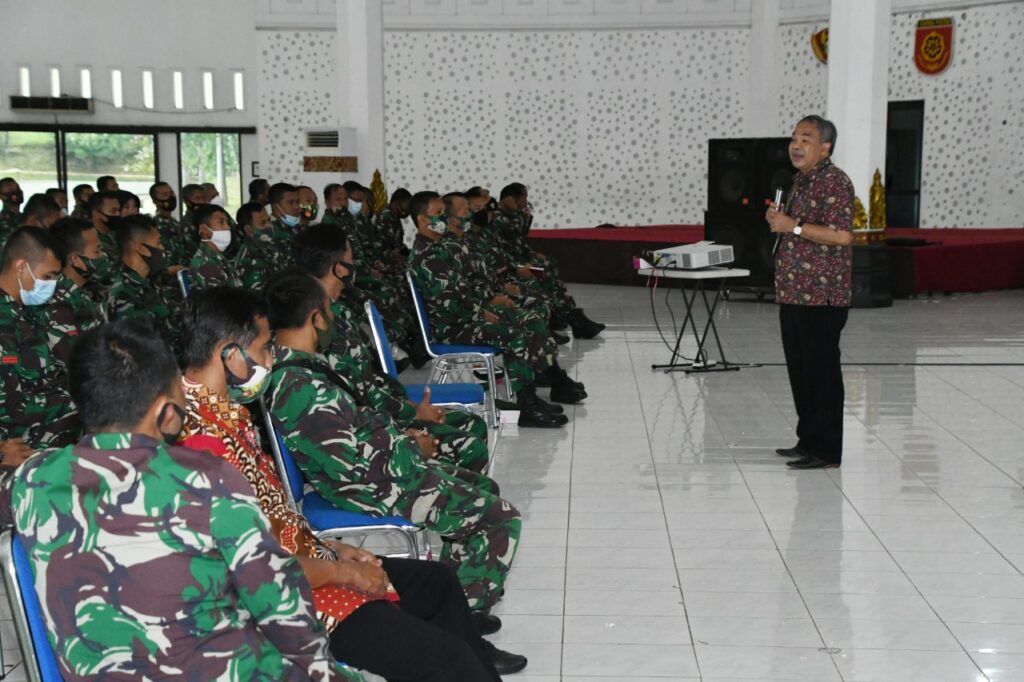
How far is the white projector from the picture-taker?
7.69m

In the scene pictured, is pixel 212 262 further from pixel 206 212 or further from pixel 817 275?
pixel 817 275

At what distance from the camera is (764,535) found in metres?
4.63

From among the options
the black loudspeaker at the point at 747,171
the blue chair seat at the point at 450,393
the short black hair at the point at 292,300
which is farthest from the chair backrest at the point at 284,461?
the black loudspeaker at the point at 747,171

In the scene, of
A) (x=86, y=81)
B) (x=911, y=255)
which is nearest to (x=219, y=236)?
(x=911, y=255)

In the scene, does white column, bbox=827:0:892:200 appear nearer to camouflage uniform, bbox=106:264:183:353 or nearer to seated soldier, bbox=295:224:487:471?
camouflage uniform, bbox=106:264:183:353

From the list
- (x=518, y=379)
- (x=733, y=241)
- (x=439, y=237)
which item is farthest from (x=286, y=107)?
(x=518, y=379)

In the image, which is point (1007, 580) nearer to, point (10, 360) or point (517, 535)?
point (517, 535)

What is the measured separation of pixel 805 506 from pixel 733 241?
7.33 meters

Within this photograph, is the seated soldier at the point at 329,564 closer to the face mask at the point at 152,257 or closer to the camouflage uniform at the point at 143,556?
the camouflage uniform at the point at 143,556

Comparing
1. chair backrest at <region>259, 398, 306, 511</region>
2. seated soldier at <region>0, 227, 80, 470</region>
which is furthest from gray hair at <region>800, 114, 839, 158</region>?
seated soldier at <region>0, 227, 80, 470</region>

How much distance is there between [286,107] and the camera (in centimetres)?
1744

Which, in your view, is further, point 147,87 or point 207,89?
point 207,89

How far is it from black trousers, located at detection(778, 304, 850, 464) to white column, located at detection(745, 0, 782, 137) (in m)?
11.7

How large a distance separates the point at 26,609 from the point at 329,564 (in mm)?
666
